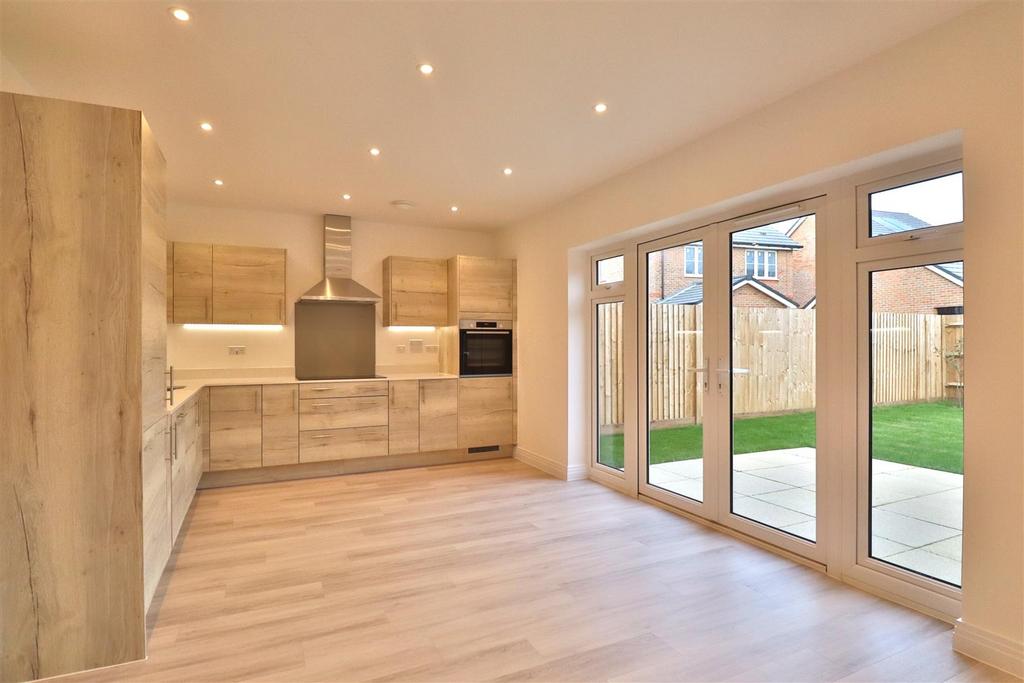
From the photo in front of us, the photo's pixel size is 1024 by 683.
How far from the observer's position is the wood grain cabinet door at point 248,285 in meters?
5.05

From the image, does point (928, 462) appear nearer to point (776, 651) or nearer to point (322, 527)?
point (776, 651)

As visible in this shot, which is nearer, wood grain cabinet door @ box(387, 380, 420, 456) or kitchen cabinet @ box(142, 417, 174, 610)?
kitchen cabinet @ box(142, 417, 174, 610)

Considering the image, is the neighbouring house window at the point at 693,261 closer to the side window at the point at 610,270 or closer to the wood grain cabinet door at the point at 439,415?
the side window at the point at 610,270

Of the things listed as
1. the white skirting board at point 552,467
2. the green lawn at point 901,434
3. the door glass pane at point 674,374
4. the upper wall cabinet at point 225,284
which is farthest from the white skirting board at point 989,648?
the upper wall cabinet at point 225,284

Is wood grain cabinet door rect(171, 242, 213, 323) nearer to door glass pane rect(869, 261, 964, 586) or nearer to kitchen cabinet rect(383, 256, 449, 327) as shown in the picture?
kitchen cabinet rect(383, 256, 449, 327)

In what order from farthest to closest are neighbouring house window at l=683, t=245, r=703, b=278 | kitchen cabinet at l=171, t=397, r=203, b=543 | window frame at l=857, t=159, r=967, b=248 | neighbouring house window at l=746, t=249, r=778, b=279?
neighbouring house window at l=683, t=245, r=703, b=278 → neighbouring house window at l=746, t=249, r=778, b=279 → kitchen cabinet at l=171, t=397, r=203, b=543 → window frame at l=857, t=159, r=967, b=248

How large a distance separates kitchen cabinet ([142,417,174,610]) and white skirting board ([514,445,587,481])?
314cm

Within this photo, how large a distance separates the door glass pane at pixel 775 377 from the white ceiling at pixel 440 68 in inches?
31.8

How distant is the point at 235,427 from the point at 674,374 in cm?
377

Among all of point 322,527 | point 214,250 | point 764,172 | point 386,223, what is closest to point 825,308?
point 764,172

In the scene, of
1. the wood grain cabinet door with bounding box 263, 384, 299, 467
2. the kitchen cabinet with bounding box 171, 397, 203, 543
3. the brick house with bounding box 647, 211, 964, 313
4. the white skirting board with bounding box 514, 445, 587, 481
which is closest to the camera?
the brick house with bounding box 647, 211, 964, 313

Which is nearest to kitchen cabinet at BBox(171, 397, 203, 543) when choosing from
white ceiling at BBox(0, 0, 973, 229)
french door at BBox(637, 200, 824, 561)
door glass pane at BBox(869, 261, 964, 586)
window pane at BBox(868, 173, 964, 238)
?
white ceiling at BBox(0, 0, 973, 229)

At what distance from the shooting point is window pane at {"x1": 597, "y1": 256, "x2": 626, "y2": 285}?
471 cm

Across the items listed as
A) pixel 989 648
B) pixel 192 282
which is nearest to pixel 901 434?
pixel 989 648
